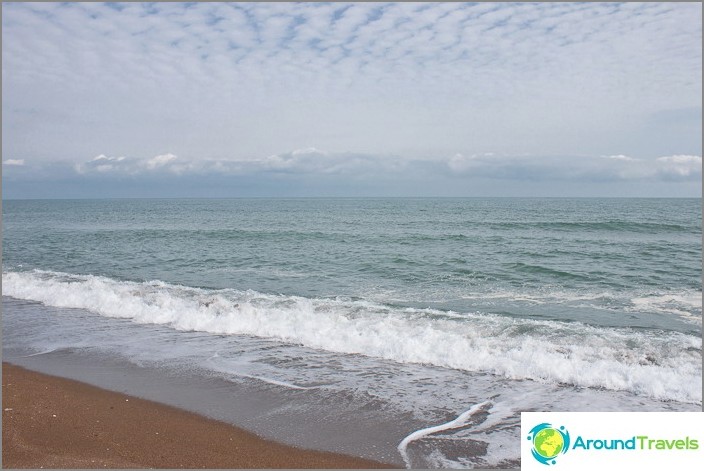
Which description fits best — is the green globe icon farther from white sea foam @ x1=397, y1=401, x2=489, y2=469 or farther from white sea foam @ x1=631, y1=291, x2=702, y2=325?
white sea foam @ x1=631, y1=291, x2=702, y2=325

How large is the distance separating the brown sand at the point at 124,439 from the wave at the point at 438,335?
11.3 ft

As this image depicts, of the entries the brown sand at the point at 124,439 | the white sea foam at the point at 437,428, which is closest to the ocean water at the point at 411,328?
the white sea foam at the point at 437,428

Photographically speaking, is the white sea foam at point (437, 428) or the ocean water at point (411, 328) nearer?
the white sea foam at point (437, 428)

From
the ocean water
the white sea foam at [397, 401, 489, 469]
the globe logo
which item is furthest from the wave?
the globe logo

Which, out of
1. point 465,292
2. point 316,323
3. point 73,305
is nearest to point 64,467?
point 316,323

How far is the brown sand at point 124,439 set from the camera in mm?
4641

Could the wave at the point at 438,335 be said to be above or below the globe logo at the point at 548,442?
Answer: below

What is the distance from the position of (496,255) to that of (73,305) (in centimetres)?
1577

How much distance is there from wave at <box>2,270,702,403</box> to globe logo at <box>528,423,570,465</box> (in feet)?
8.58

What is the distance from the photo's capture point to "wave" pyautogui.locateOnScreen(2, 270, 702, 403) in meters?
7.13

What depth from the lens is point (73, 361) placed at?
309 inches

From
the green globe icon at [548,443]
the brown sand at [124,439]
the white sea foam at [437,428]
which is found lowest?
the white sea foam at [437,428]

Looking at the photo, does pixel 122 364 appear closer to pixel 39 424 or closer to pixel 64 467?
pixel 39 424

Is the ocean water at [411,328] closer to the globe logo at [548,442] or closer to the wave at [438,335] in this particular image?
the wave at [438,335]
